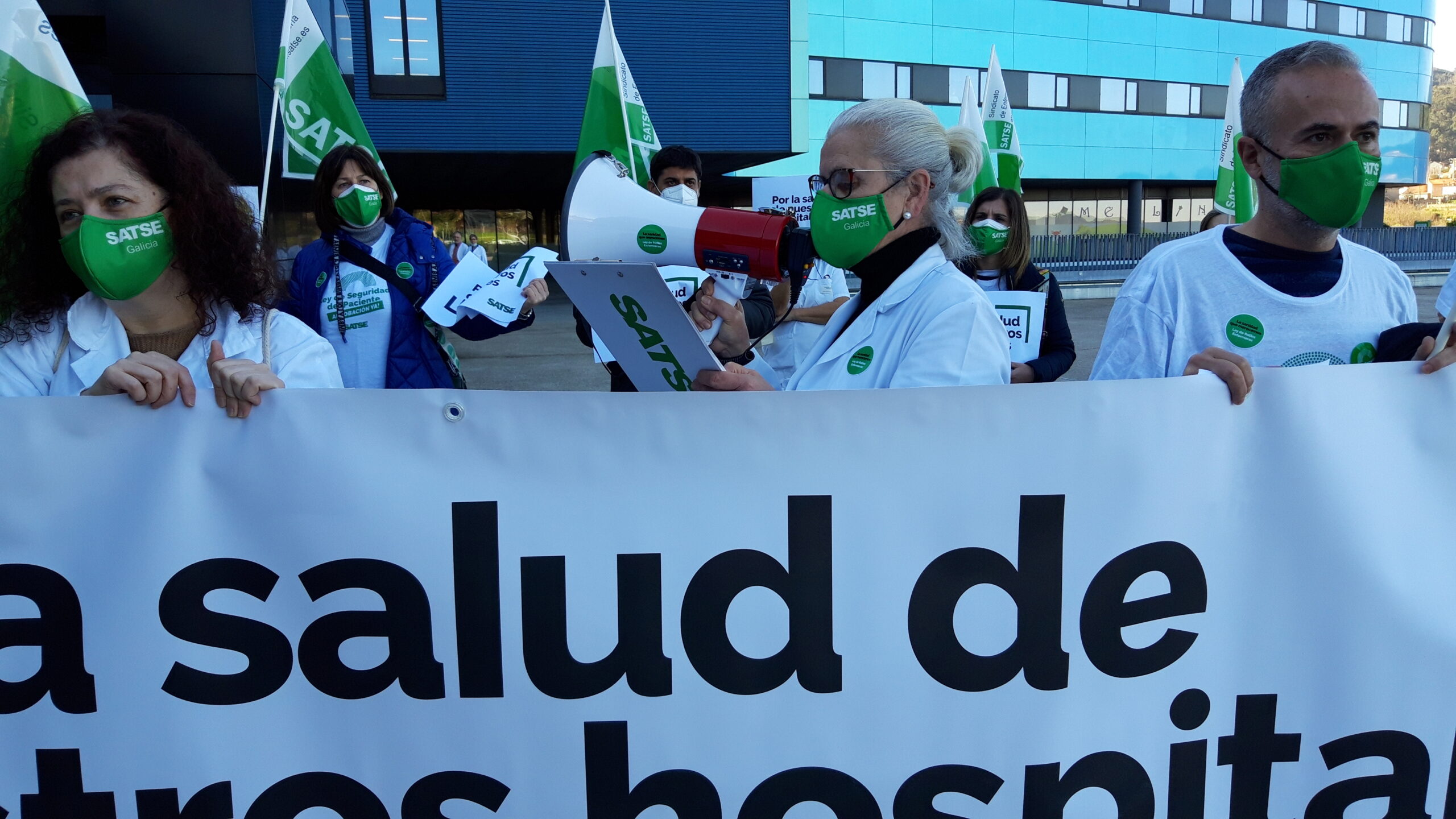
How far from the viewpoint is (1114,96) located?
31.0 metres

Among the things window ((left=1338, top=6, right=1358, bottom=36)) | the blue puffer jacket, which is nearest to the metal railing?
window ((left=1338, top=6, right=1358, bottom=36))

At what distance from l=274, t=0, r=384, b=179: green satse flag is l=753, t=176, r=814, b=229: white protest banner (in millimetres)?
1915

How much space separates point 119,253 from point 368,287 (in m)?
1.43

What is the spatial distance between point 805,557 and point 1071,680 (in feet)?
1.50

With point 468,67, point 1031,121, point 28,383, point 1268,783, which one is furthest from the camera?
point 1031,121

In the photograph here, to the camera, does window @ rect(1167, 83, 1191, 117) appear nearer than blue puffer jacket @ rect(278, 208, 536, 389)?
No

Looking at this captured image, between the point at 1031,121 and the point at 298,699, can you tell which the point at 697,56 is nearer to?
the point at 1031,121

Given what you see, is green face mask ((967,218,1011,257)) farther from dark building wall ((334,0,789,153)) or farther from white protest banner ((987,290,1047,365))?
dark building wall ((334,0,789,153))

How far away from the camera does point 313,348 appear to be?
75.2 inches

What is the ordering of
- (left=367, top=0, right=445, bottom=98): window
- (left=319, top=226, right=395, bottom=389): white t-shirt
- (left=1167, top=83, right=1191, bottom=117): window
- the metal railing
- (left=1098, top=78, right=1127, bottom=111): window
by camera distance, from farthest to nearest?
(left=1167, top=83, right=1191, bottom=117): window
(left=1098, top=78, right=1127, bottom=111): window
the metal railing
(left=367, top=0, right=445, bottom=98): window
(left=319, top=226, right=395, bottom=389): white t-shirt

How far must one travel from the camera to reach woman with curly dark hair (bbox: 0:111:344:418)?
1.82 meters

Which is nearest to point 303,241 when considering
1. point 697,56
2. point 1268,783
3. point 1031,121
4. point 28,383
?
point 28,383

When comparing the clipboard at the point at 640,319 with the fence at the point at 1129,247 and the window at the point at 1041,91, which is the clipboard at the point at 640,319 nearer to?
the fence at the point at 1129,247

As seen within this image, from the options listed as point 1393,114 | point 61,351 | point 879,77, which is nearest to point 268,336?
point 61,351
